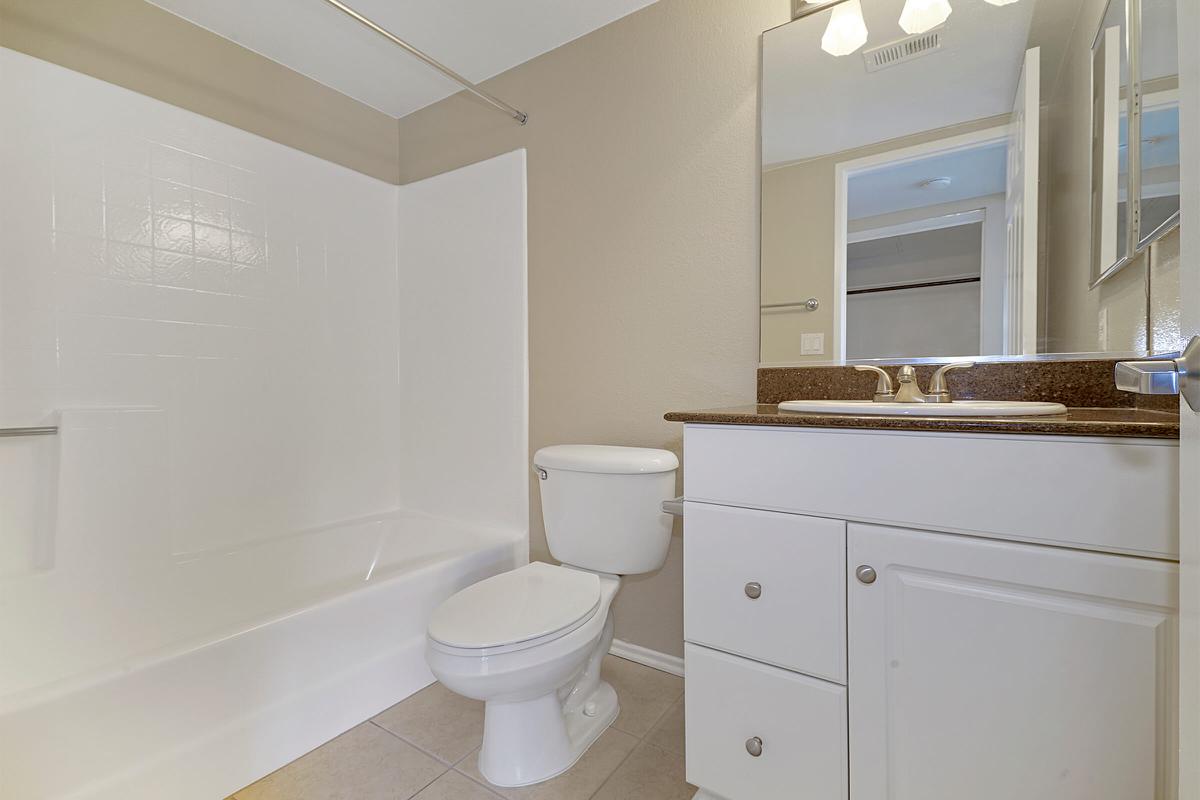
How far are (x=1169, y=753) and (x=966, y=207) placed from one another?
1185 mm

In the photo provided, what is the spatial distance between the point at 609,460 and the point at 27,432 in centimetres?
166

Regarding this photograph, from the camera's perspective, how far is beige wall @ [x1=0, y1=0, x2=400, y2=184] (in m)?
1.62

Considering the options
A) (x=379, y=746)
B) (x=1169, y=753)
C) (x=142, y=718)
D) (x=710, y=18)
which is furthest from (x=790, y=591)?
(x=710, y=18)

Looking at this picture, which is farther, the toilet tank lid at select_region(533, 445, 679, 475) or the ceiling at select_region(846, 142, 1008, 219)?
the toilet tank lid at select_region(533, 445, 679, 475)

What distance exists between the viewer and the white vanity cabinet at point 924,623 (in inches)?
31.9

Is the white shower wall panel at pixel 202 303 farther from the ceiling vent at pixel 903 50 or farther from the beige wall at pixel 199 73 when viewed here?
the ceiling vent at pixel 903 50

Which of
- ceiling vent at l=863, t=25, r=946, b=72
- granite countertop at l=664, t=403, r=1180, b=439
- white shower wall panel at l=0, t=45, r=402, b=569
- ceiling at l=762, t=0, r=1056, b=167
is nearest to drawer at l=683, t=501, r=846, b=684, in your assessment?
granite countertop at l=664, t=403, r=1180, b=439

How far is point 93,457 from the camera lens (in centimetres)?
167

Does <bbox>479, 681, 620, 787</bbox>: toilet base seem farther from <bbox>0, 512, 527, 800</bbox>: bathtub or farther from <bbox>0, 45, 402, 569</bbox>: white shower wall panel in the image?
<bbox>0, 45, 402, 569</bbox>: white shower wall panel

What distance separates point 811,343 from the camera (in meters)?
1.59

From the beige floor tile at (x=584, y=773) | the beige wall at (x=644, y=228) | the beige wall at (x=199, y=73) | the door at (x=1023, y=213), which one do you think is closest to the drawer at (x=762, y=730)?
the beige floor tile at (x=584, y=773)

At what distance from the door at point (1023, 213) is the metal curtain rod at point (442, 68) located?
1.61m

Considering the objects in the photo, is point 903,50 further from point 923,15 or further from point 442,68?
point 442,68

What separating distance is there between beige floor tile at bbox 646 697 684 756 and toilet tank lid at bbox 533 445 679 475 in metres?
0.75
